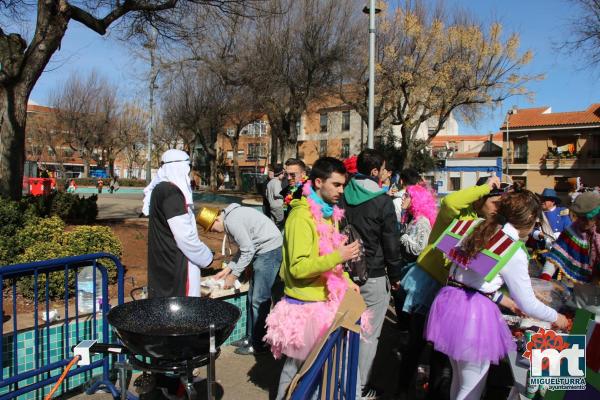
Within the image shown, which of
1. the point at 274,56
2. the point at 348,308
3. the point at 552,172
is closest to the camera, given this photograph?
the point at 348,308

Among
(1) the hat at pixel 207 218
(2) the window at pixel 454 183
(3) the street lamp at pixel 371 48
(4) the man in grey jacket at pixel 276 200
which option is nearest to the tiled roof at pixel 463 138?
(2) the window at pixel 454 183

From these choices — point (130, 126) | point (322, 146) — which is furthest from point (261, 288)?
point (322, 146)

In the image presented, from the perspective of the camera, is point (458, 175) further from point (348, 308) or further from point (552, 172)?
point (348, 308)

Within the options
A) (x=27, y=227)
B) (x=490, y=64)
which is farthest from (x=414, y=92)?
(x=27, y=227)

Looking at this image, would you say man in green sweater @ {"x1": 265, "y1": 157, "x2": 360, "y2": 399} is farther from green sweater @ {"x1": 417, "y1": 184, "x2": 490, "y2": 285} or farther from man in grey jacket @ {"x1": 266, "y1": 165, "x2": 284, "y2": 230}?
man in grey jacket @ {"x1": 266, "y1": 165, "x2": 284, "y2": 230}

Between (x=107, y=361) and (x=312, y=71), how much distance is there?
58.8 ft

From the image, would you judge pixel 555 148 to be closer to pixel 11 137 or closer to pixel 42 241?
pixel 11 137

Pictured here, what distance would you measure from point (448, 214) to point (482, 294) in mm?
793

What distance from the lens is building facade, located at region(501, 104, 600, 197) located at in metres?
39.5

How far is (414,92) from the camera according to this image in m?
25.0

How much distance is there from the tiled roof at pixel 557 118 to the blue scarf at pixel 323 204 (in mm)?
43774

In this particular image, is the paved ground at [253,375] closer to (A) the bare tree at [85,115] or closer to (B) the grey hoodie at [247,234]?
(B) the grey hoodie at [247,234]

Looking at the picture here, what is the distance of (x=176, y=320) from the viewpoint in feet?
8.96

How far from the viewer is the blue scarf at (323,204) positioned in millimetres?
3064
